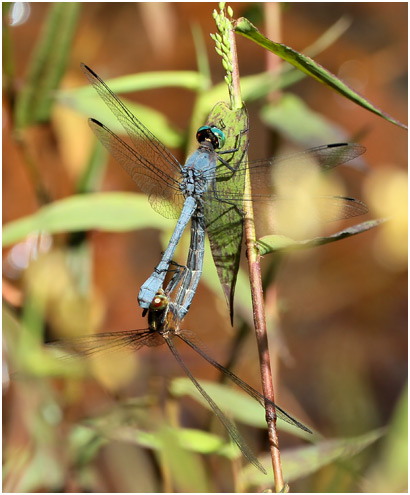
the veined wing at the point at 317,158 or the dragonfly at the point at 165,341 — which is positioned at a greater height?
the veined wing at the point at 317,158

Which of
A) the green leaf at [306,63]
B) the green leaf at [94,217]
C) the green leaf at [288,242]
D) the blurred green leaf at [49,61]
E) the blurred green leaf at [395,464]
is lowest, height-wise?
the blurred green leaf at [395,464]

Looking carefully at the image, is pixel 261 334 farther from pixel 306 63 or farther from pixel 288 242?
pixel 306 63

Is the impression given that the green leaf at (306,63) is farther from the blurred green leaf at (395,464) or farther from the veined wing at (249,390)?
the blurred green leaf at (395,464)

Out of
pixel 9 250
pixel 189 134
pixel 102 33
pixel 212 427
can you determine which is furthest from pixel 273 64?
pixel 102 33

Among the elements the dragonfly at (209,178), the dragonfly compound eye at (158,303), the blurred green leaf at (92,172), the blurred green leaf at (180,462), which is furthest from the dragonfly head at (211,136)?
the blurred green leaf at (92,172)

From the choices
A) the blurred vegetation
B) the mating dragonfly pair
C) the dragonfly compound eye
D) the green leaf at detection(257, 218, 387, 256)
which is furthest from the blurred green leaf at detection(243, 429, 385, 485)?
the green leaf at detection(257, 218, 387, 256)

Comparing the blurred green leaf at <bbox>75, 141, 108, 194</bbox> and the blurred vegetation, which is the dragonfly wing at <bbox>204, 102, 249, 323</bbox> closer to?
the blurred vegetation

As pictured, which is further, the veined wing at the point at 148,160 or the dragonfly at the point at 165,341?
the veined wing at the point at 148,160

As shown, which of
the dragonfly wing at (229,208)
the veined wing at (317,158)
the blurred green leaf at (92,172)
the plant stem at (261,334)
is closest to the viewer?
the plant stem at (261,334)
